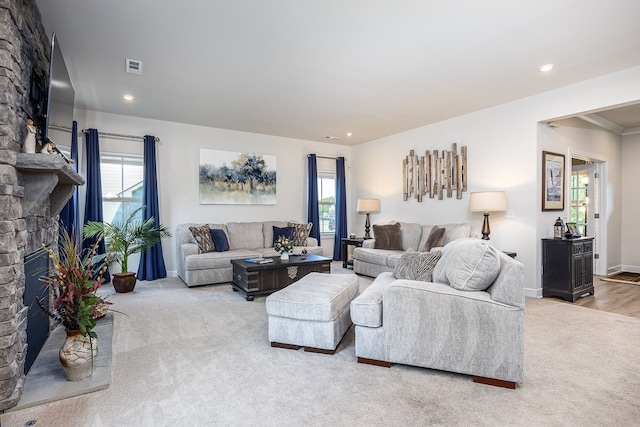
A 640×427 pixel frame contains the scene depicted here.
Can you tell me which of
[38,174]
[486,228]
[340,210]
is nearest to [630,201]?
[486,228]

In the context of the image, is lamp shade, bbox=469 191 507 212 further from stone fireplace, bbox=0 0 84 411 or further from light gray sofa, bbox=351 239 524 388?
stone fireplace, bbox=0 0 84 411

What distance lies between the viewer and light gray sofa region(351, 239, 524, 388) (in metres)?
2.15

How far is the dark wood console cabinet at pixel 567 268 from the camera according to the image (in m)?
4.28

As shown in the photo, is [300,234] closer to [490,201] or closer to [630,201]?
[490,201]

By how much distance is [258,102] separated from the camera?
475 cm

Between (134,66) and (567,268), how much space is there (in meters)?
5.51

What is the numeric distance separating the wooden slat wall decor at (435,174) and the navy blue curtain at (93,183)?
502 centimetres

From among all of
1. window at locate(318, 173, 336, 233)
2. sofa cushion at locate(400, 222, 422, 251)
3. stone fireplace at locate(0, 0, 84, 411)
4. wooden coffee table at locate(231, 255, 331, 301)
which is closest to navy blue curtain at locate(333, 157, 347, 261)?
window at locate(318, 173, 336, 233)

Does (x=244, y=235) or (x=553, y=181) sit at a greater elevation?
(x=553, y=181)

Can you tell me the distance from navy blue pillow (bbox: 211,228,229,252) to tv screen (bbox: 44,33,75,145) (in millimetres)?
2562

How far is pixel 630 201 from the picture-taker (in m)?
6.20

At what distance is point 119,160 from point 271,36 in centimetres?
382

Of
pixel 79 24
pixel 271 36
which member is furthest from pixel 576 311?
pixel 79 24

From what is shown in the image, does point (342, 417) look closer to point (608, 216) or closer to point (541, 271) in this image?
point (541, 271)
